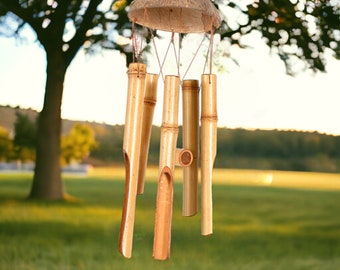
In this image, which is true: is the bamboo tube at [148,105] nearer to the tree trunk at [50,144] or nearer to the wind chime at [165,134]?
the wind chime at [165,134]

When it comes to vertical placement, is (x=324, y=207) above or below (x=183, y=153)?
below

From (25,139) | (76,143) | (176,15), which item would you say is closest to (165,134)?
(176,15)

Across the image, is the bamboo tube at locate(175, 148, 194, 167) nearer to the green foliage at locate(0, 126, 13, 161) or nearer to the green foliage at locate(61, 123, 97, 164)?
the green foliage at locate(61, 123, 97, 164)

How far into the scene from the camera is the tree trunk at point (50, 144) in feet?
13.3

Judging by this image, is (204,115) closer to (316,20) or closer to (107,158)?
(107,158)

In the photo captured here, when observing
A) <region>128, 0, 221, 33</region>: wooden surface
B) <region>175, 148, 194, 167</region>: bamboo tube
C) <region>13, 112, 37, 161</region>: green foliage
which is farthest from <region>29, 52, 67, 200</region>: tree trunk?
<region>175, 148, 194, 167</region>: bamboo tube

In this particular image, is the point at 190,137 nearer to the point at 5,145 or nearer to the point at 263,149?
the point at 263,149

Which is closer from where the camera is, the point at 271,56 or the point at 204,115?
the point at 204,115

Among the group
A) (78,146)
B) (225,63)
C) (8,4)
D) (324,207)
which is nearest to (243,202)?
(324,207)

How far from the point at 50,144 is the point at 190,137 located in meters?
2.07

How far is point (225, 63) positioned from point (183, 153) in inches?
79.3

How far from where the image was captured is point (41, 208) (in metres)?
→ 4.00

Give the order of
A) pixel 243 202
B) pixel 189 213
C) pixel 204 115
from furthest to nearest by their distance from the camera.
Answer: pixel 243 202 → pixel 189 213 → pixel 204 115

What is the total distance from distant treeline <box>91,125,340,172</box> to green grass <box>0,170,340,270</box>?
95 mm
